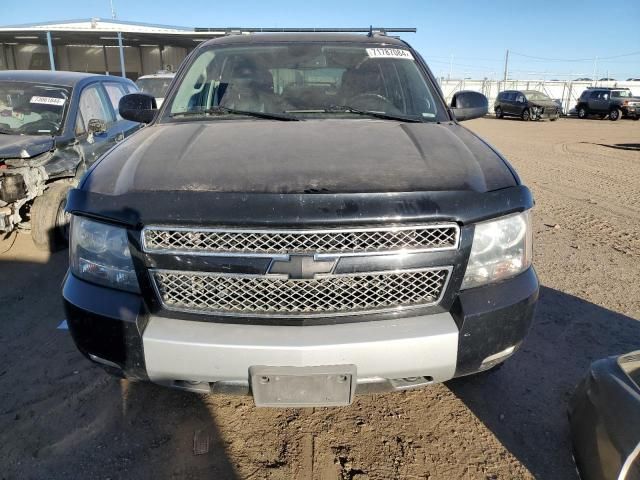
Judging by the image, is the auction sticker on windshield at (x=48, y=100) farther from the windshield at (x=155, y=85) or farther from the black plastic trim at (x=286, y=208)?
the windshield at (x=155, y=85)

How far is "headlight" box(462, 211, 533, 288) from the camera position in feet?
6.26

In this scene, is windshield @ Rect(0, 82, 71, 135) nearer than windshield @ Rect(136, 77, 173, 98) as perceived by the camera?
Yes

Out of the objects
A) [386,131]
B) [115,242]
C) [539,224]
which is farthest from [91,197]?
[539,224]

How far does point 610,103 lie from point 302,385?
32.9 m

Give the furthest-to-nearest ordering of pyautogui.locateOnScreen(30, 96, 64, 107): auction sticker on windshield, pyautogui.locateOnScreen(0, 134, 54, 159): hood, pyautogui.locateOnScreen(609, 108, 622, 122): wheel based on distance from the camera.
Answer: pyautogui.locateOnScreen(609, 108, 622, 122): wheel < pyautogui.locateOnScreen(30, 96, 64, 107): auction sticker on windshield < pyautogui.locateOnScreen(0, 134, 54, 159): hood

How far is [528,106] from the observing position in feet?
90.5

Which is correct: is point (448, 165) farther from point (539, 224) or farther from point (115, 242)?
point (539, 224)

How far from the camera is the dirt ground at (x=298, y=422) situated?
216cm

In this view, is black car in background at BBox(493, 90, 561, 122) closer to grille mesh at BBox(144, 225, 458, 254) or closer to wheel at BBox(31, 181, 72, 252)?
wheel at BBox(31, 181, 72, 252)

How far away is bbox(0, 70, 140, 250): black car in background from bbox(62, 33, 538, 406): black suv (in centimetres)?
324

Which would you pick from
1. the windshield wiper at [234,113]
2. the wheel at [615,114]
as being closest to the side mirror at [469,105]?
the windshield wiper at [234,113]

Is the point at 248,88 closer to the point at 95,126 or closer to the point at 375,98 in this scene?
the point at 375,98

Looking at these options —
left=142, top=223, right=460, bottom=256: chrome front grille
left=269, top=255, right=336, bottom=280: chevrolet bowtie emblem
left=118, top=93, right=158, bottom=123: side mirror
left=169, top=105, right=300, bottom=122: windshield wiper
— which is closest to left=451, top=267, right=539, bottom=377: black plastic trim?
left=142, top=223, right=460, bottom=256: chrome front grille

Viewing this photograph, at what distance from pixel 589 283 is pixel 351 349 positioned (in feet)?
10.5
